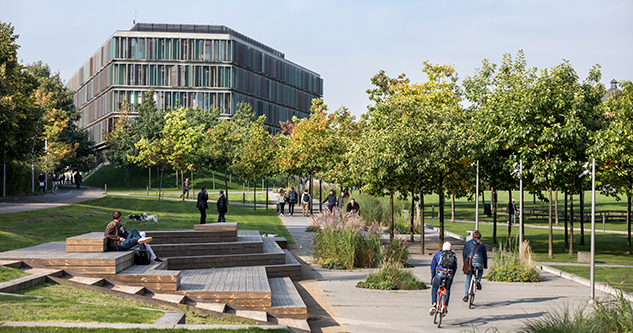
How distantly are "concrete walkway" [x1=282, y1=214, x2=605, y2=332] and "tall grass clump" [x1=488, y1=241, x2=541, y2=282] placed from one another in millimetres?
374

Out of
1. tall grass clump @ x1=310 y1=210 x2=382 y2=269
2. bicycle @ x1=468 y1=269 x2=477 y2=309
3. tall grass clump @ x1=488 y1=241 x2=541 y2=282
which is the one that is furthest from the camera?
tall grass clump @ x1=310 y1=210 x2=382 y2=269

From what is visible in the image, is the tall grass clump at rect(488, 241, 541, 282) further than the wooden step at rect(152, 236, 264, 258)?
Yes

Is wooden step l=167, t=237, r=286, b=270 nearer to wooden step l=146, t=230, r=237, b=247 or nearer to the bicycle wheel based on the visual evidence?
wooden step l=146, t=230, r=237, b=247

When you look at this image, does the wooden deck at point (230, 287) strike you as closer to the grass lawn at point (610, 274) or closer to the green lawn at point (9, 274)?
the green lawn at point (9, 274)

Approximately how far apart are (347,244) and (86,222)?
12.1 m

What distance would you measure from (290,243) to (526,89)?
1047cm

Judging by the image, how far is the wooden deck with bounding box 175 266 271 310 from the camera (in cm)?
991

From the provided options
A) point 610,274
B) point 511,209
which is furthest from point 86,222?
point 610,274

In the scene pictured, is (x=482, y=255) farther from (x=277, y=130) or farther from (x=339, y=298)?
(x=277, y=130)

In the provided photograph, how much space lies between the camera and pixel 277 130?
9275cm

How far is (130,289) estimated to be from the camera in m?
9.47

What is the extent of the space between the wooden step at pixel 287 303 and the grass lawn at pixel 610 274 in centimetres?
790

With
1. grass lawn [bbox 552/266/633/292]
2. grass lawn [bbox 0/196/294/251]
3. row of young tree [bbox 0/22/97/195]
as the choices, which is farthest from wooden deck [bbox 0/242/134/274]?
row of young tree [bbox 0/22/97/195]

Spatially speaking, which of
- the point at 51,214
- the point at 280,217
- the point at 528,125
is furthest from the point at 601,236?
the point at 51,214
